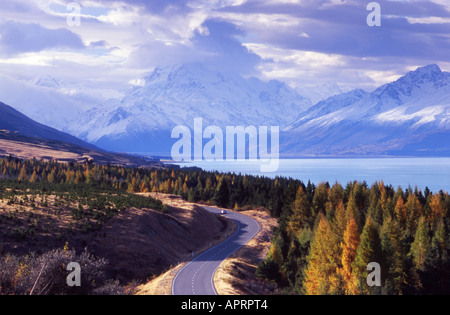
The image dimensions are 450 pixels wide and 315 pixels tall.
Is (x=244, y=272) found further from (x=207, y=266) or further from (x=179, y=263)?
(x=179, y=263)

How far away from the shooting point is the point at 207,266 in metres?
62.4

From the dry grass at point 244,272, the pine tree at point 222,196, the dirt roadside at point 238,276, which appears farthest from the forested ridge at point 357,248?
the pine tree at point 222,196

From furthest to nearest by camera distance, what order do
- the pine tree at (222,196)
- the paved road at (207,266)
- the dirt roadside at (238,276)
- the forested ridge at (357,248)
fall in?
the pine tree at (222,196), the forested ridge at (357,248), the dirt roadside at (238,276), the paved road at (207,266)

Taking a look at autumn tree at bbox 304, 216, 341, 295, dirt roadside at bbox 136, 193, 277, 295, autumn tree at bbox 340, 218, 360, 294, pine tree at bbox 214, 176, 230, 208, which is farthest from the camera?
pine tree at bbox 214, 176, 230, 208

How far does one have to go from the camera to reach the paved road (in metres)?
48.6

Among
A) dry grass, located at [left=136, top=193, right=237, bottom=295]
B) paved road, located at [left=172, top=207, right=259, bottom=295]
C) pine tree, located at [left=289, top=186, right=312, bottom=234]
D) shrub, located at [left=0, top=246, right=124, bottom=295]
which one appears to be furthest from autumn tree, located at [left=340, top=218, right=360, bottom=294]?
shrub, located at [left=0, top=246, right=124, bottom=295]

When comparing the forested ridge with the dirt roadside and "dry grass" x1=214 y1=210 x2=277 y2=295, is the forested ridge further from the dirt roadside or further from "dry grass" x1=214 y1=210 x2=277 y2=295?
the dirt roadside

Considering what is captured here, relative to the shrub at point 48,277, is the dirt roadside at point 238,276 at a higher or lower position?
lower

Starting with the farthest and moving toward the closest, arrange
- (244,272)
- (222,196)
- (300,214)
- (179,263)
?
(222,196) → (300,214) → (179,263) → (244,272)

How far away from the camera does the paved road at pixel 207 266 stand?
48625mm

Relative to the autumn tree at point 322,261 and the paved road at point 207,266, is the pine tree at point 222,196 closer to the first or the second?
the paved road at point 207,266

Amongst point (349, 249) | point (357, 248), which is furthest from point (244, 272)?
point (357, 248)
